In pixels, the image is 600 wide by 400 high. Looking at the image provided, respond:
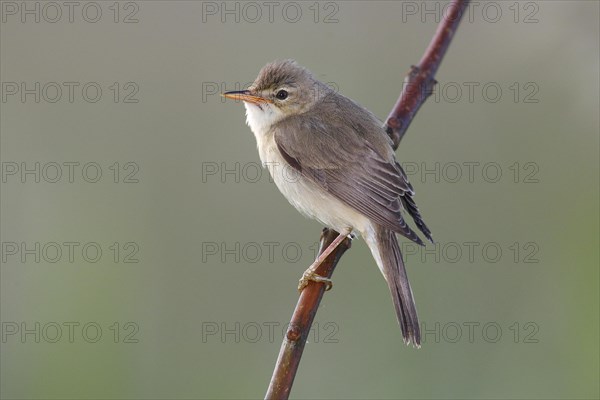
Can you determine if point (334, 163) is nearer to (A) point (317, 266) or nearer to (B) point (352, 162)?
(B) point (352, 162)

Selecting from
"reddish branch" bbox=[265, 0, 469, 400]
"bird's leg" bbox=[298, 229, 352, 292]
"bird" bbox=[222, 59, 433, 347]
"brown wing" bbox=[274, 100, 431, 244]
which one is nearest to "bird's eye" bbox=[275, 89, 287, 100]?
"bird" bbox=[222, 59, 433, 347]

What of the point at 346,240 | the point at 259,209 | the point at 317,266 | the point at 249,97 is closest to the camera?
the point at 317,266

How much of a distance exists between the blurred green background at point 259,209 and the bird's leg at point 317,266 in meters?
0.68

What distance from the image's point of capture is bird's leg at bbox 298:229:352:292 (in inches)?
137

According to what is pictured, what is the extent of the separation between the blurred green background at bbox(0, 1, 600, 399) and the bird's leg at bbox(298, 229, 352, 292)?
2.24 ft

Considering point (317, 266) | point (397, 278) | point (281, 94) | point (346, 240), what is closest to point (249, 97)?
point (281, 94)

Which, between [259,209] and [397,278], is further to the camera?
[259,209]

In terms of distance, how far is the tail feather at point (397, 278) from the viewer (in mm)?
3594

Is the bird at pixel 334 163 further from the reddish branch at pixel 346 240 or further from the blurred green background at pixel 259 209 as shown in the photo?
the blurred green background at pixel 259 209

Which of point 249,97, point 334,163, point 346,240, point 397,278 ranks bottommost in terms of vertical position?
point 397,278

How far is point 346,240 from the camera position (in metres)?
3.99

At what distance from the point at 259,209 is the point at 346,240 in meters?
1.15

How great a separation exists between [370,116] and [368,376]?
4.74 ft

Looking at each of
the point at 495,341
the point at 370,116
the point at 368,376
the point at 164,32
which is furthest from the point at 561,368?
the point at 164,32
